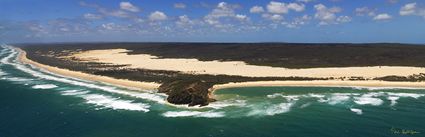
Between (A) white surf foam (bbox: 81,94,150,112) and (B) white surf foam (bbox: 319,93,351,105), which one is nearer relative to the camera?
(A) white surf foam (bbox: 81,94,150,112)

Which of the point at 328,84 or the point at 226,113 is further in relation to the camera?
the point at 328,84

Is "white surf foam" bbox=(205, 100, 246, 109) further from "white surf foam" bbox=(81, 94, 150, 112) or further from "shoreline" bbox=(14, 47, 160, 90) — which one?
"shoreline" bbox=(14, 47, 160, 90)

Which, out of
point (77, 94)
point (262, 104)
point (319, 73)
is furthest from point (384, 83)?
point (77, 94)

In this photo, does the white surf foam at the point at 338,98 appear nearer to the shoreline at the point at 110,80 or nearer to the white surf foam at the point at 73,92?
the shoreline at the point at 110,80

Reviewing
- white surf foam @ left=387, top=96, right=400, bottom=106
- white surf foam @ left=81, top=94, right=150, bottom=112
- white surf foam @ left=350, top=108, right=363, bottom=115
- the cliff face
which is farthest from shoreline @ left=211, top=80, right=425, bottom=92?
white surf foam @ left=350, top=108, right=363, bottom=115

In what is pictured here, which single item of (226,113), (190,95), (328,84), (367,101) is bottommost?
(226,113)

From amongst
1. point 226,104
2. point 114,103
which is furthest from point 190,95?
point 114,103

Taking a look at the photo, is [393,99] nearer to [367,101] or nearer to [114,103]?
[367,101]
